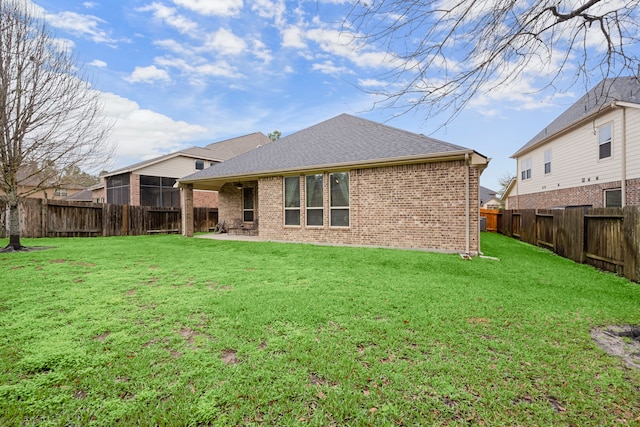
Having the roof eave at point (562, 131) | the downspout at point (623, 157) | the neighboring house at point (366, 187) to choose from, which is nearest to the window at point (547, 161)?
the roof eave at point (562, 131)

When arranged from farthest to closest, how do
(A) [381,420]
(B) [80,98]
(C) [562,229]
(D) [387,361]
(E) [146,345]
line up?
(B) [80,98] → (C) [562,229] → (E) [146,345] → (D) [387,361] → (A) [381,420]

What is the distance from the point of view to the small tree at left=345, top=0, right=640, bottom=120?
130 inches

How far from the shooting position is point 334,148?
11.5 meters

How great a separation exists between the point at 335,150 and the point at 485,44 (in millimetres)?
7836

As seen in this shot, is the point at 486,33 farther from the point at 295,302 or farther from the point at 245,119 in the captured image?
the point at 245,119

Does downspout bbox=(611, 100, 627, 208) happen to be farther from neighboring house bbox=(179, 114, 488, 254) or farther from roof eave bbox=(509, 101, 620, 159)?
neighboring house bbox=(179, 114, 488, 254)

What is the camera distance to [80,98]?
Result: 10.0 m

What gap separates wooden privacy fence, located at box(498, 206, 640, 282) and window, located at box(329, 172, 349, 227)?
6419mm

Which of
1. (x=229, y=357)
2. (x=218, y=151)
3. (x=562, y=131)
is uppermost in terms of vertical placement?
(x=218, y=151)

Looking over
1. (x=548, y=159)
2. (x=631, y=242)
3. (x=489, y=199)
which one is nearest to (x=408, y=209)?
(x=631, y=242)

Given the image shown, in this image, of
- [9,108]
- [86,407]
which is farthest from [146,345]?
[9,108]

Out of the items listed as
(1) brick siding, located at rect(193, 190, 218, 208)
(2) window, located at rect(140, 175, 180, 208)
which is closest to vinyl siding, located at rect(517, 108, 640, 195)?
(1) brick siding, located at rect(193, 190, 218, 208)

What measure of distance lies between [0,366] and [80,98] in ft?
35.0

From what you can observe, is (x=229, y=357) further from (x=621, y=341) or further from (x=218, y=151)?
(x=218, y=151)
